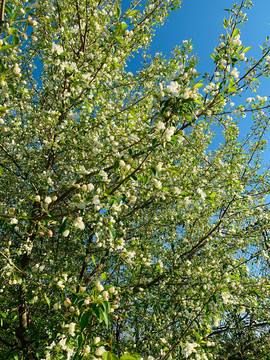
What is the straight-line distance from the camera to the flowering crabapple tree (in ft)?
8.24

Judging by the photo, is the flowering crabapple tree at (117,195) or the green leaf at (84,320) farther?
the flowering crabapple tree at (117,195)

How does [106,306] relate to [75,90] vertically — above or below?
below

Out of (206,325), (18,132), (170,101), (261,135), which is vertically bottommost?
(206,325)

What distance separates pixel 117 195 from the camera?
252 cm

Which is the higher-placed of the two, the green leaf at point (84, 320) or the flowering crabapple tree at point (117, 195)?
the flowering crabapple tree at point (117, 195)

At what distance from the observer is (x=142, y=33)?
4.37 meters

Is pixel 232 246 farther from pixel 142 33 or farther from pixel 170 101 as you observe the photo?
pixel 142 33

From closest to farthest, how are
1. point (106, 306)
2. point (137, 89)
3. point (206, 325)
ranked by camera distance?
point (106, 306)
point (206, 325)
point (137, 89)

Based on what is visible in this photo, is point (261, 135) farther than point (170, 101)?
Yes

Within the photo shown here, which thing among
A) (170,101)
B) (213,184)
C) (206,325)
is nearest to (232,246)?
(213,184)

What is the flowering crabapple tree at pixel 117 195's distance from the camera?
251 centimetres

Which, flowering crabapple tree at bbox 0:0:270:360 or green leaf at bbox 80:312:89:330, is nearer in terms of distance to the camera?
green leaf at bbox 80:312:89:330

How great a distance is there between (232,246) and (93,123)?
10.2 ft

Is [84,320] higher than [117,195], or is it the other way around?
[117,195]
